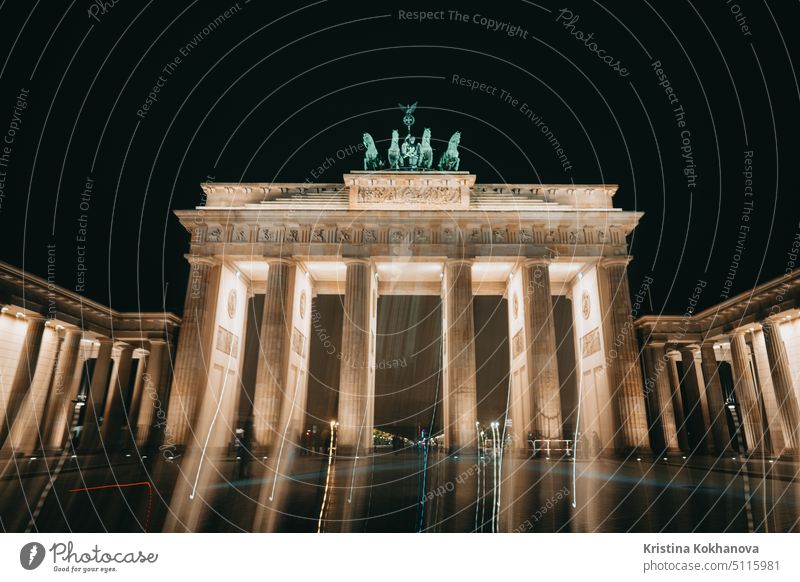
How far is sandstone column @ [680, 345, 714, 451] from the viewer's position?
1248 inches

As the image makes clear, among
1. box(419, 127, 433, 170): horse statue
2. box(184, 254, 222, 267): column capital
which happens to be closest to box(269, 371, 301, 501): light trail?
box(184, 254, 222, 267): column capital

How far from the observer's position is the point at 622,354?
2741cm

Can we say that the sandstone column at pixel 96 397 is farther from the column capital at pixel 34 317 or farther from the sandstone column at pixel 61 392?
the column capital at pixel 34 317

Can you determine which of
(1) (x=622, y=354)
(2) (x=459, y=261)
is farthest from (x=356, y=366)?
(1) (x=622, y=354)

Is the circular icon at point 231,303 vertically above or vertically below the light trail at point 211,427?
above

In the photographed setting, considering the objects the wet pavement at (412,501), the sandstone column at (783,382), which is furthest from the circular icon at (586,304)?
the wet pavement at (412,501)

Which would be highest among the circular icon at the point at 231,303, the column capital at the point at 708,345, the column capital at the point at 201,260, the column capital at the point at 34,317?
the column capital at the point at 201,260

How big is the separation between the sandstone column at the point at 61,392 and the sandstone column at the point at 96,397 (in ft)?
3.82

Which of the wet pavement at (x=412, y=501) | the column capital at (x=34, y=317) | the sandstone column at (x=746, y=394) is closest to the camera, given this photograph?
the wet pavement at (x=412, y=501)

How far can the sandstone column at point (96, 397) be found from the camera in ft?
101

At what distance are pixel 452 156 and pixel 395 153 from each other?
3.94 meters

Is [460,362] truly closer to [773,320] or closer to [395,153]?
[395,153]

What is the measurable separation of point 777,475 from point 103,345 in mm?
38677
